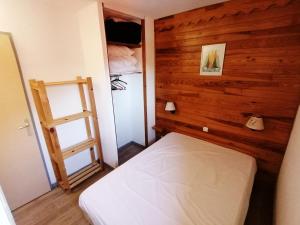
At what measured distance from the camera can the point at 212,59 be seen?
6.27 feet

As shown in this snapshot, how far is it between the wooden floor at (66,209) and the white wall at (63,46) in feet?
0.98

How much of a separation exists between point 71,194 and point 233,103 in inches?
93.9

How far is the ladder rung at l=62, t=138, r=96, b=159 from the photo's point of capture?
1.92m

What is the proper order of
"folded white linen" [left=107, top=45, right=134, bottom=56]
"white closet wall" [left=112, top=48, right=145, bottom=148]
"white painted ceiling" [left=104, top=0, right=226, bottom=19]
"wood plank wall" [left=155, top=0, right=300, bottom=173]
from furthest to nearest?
"white closet wall" [left=112, top=48, right=145, bottom=148]
"folded white linen" [left=107, top=45, right=134, bottom=56]
"white painted ceiling" [left=104, top=0, right=226, bottom=19]
"wood plank wall" [left=155, top=0, right=300, bottom=173]

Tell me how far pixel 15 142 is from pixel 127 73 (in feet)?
Result: 5.31

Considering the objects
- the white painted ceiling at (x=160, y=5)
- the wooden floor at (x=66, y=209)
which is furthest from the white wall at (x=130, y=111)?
the wooden floor at (x=66, y=209)

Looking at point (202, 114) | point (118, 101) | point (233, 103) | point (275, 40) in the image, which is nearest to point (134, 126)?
point (118, 101)

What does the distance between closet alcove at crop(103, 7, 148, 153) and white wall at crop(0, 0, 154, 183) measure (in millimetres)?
225

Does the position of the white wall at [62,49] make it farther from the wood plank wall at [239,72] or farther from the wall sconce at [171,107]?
the wood plank wall at [239,72]

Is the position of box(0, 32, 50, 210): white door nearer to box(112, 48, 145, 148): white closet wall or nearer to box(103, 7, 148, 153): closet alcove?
box(103, 7, 148, 153): closet alcove

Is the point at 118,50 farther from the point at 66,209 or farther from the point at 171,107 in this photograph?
the point at 66,209

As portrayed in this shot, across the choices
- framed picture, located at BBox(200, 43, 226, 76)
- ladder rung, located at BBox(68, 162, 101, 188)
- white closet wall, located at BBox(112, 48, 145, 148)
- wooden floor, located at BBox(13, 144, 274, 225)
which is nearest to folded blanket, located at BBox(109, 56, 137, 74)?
white closet wall, located at BBox(112, 48, 145, 148)

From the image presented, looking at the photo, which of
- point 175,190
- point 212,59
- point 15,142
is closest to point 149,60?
point 212,59

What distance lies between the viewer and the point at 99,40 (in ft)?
5.90
